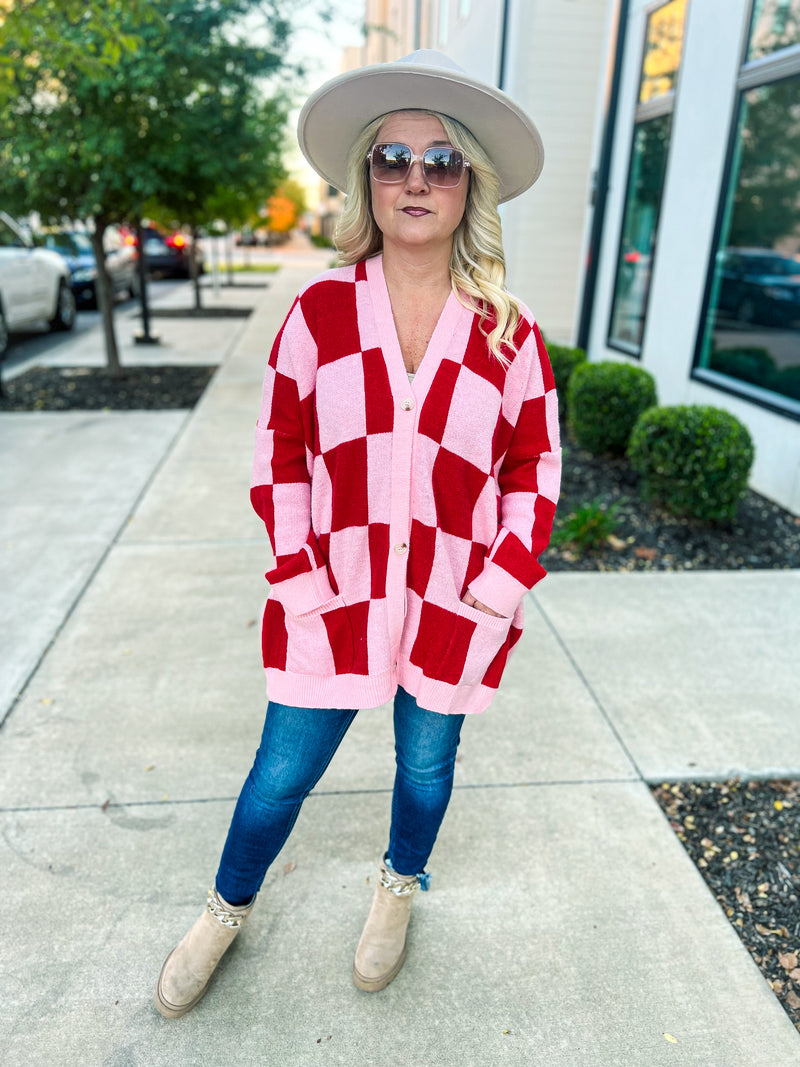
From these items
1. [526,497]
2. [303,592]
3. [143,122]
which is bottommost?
[303,592]

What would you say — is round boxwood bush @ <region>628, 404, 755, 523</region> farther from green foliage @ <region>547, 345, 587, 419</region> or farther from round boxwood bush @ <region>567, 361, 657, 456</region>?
green foliage @ <region>547, 345, 587, 419</region>

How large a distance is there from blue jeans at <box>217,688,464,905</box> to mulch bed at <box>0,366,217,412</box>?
641cm

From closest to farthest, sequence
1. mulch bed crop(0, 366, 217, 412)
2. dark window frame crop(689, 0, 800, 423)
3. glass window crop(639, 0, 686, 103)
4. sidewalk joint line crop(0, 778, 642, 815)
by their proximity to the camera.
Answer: sidewalk joint line crop(0, 778, 642, 815) → dark window frame crop(689, 0, 800, 423) → glass window crop(639, 0, 686, 103) → mulch bed crop(0, 366, 217, 412)

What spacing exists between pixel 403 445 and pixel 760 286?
5.39m

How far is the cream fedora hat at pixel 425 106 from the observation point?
5.32ft

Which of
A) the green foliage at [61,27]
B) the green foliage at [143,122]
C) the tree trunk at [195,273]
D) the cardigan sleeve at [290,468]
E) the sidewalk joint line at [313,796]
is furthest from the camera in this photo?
the tree trunk at [195,273]

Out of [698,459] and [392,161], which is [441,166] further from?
[698,459]

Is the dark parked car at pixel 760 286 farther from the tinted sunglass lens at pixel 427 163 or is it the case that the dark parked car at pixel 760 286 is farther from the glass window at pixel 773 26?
the tinted sunglass lens at pixel 427 163

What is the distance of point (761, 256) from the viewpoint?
6.09 metres

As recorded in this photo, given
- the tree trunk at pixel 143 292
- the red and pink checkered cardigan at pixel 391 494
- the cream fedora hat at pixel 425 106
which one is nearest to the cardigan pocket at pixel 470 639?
the red and pink checkered cardigan at pixel 391 494

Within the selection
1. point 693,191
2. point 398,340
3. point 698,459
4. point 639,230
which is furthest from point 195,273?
point 398,340

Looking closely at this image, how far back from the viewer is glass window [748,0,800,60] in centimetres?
533

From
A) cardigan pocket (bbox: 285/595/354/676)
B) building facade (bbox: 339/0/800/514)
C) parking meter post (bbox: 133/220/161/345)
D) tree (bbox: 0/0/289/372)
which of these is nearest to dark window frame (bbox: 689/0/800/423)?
building facade (bbox: 339/0/800/514)

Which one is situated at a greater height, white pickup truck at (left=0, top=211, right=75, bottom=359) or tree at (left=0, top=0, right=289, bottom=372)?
tree at (left=0, top=0, right=289, bottom=372)
